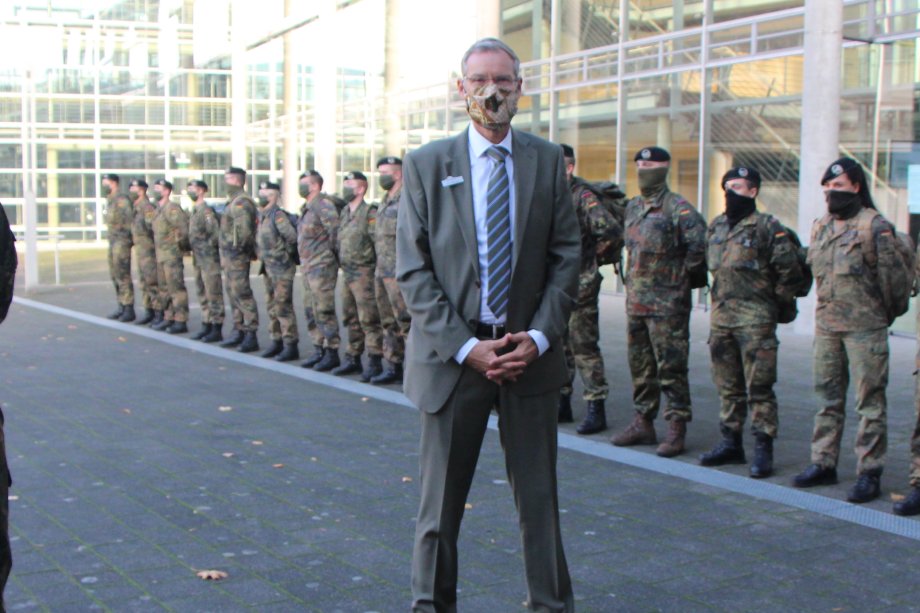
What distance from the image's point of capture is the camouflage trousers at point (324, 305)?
11695 millimetres

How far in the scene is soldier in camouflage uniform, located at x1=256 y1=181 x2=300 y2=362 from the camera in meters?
12.4

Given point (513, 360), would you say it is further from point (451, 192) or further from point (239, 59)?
point (239, 59)

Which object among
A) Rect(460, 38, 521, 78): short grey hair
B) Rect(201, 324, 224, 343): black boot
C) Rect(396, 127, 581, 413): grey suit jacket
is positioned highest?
Rect(460, 38, 521, 78): short grey hair

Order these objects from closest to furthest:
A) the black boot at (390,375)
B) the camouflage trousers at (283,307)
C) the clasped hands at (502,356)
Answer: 1. the clasped hands at (502,356)
2. the black boot at (390,375)
3. the camouflage trousers at (283,307)

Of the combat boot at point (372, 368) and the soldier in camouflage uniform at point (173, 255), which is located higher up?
the soldier in camouflage uniform at point (173, 255)

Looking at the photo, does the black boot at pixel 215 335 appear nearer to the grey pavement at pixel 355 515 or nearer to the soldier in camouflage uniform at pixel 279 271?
the soldier in camouflage uniform at pixel 279 271

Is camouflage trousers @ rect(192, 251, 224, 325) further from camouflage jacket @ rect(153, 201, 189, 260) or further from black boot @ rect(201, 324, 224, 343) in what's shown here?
camouflage jacket @ rect(153, 201, 189, 260)

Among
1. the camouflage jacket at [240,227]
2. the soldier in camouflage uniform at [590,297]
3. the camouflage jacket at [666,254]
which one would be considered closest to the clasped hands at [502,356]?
the camouflage jacket at [666,254]

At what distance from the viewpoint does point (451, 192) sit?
3818mm

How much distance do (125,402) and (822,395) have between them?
5.92 m

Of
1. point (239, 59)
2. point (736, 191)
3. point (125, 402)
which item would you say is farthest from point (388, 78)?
point (736, 191)

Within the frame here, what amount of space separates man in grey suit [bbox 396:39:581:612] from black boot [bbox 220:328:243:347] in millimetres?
9921

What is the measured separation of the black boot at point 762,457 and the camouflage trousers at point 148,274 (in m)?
10.8

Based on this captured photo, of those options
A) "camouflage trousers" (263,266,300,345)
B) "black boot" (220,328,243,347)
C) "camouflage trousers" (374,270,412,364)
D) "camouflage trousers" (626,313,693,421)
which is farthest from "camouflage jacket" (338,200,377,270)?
"camouflage trousers" (626,313,693,421)
